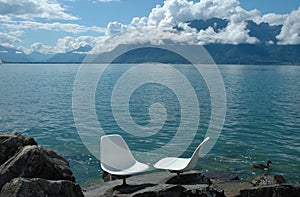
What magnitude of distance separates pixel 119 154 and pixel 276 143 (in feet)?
56.9

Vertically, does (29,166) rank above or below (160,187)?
above

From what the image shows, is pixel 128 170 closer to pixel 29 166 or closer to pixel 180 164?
pixel 180 164

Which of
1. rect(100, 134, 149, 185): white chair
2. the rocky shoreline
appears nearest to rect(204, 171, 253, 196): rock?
the rocky shoreline

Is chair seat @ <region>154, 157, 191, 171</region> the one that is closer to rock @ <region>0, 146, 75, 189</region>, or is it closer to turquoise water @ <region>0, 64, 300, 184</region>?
rock @ <region>0, 146, 75, 189</region>

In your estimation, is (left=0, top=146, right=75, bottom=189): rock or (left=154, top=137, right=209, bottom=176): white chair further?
(left=154, top=137, right=209, bottom=176): white chair

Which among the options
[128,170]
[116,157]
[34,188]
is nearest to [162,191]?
[128,170]

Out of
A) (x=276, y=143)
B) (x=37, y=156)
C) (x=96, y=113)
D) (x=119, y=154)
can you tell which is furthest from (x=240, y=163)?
(x=96, y=113)

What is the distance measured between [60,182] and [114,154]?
2.68 metres

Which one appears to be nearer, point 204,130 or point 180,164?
point 180,164

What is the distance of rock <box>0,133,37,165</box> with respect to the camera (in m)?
12.4

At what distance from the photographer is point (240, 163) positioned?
803 inches

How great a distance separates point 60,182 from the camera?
29.2 feet

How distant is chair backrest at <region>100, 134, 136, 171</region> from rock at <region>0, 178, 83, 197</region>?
2175 mm

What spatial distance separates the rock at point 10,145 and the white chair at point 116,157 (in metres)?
3.12
